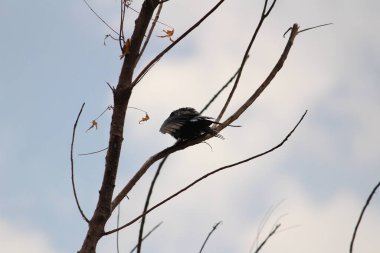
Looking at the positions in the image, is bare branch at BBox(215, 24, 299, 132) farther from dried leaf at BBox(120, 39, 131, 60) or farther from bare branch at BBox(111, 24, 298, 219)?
dried leaf at BBox(120, 39, 131, 60)

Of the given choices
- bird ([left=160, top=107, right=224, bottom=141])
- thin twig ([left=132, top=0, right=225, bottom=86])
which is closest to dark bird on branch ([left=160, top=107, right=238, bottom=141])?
bird ([left=160, top=107, right=224, bottom=141])

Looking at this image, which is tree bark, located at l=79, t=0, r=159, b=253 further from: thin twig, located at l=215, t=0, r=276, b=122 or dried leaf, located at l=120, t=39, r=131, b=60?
thin twig, located at l=215, t=0, r=276, b=122

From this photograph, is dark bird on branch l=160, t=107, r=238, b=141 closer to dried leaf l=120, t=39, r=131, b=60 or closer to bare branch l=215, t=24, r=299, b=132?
bare branch l=215, t=24, r=299, b=132

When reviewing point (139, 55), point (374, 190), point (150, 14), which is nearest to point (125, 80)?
point (139, 55)

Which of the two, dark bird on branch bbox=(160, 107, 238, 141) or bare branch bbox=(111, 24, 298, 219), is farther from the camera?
dark bird on branch bbox=(160, 107, 238, 141)

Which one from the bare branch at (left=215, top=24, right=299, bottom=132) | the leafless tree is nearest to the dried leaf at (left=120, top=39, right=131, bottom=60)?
the leafless tree

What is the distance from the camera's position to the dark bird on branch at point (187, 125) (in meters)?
2.13

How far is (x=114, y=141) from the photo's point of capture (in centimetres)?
171

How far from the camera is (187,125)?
225 centimetres

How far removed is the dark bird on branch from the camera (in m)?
2.13

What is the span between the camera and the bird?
84.0 inches

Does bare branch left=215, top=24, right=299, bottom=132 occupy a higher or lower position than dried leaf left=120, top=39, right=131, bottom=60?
lower

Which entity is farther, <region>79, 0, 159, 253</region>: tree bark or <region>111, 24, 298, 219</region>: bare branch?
<region>111, 24, 298, 219</region>: bare branch

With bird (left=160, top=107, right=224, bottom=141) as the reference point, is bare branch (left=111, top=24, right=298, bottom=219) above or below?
below
